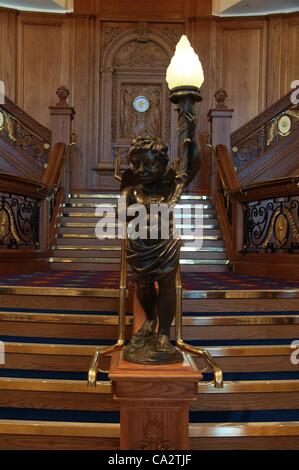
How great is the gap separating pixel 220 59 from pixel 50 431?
736 cm

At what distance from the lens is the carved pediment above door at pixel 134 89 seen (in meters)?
8.19

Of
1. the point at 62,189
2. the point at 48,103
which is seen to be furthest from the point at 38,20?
the point at 62,189

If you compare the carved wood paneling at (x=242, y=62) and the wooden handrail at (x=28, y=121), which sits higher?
the carved wood paneling at (x=242, y=62)

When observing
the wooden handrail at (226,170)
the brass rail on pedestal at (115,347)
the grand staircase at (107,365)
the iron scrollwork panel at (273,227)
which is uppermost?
the wooden handrail at (226,170)

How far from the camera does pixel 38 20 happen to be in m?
8.15

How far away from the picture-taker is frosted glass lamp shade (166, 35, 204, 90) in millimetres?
1675

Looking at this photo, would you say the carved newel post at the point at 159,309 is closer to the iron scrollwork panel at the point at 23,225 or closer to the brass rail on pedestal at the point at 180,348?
the brass rail on pedestal at the point at 180,348

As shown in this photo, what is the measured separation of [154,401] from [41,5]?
810cm

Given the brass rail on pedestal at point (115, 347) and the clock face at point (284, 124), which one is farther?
the clock face at point (284, 124)

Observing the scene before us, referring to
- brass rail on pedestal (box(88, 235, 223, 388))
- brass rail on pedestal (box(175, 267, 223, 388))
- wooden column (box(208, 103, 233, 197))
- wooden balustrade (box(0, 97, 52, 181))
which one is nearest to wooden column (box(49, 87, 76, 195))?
wooden balustrade (box(0, 97, 52, 181))

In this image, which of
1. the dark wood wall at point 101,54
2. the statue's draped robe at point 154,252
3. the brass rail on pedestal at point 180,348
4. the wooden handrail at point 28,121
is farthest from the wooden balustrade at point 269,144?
the statue's draped robe at point 154,252

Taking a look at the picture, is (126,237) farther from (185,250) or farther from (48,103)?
(48,103)

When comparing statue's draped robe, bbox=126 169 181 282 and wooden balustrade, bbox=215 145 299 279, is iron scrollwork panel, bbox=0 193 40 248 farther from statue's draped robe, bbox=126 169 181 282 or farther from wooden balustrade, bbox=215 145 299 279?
statue's draped robe, bbox=126 169 181 282

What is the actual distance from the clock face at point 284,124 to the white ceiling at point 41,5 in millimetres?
4248
